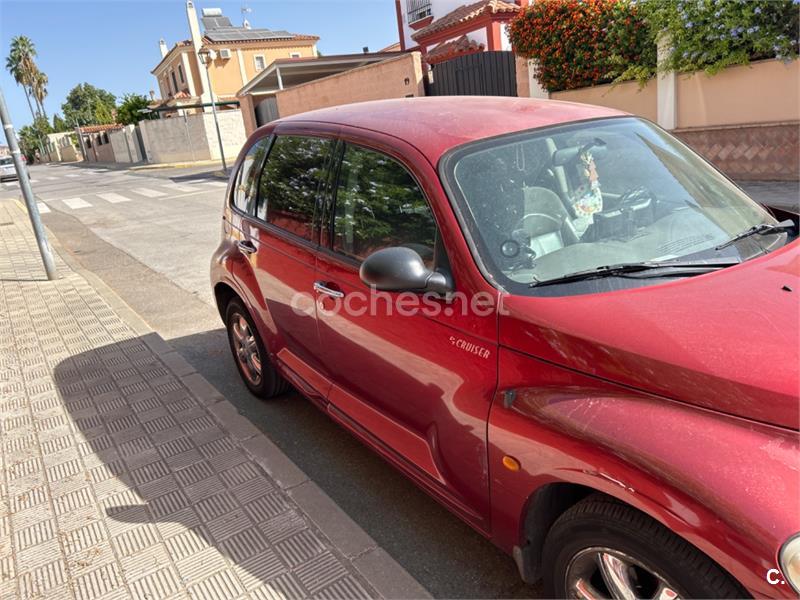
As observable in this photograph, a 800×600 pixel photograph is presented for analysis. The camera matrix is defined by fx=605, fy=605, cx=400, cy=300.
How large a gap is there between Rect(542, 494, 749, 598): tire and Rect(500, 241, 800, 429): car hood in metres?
0.37

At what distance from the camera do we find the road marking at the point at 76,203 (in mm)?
18502

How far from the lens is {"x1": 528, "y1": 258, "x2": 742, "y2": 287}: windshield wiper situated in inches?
82.4

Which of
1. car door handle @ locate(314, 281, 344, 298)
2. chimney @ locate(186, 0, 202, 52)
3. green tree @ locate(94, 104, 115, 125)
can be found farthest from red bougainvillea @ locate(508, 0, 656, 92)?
green tree @ locate(94, 104, 115, 125)

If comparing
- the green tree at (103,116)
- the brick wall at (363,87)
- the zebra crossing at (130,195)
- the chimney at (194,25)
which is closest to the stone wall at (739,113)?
the brick wall at (363,87)

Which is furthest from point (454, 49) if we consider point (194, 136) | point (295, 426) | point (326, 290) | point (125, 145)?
point (125, 145)

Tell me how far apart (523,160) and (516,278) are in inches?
24.0

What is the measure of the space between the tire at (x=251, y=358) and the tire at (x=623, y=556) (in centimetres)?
241

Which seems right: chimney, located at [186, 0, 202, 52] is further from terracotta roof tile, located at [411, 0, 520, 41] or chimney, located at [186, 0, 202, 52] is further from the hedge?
the hedge

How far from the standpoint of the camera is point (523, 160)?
2492 mm

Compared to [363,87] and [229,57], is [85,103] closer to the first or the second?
[229,57]

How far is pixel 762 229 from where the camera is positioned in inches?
98.1

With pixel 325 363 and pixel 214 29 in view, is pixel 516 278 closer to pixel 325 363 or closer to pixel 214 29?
pixel 325 363

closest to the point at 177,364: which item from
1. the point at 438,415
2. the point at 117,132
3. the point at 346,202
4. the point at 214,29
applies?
the point at 346,202

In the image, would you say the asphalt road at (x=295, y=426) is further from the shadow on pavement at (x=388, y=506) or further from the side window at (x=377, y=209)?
the side window at (x=377, y=209)
